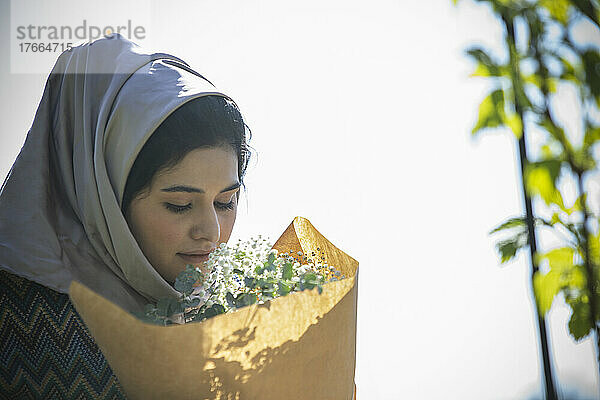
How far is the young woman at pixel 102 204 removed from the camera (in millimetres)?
725

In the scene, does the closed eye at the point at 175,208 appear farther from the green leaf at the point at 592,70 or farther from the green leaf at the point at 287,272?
the green leaf at the point at 592,70

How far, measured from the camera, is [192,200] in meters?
0.82

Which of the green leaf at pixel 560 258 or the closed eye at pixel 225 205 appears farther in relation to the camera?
the closed eye at pixel 225 205

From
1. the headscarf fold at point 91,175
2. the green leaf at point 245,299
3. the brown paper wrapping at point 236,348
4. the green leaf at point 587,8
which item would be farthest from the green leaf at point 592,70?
the headscarf fold at point 91,175

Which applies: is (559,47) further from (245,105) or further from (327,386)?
(245,105)

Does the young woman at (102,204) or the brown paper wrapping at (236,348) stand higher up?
the young woman at (102,204)

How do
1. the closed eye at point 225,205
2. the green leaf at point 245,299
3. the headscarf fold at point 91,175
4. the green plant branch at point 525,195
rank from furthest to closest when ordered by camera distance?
1. the closed eye at point 225,205
2. the headscarf fold at point 91,175
3. the green leaf at point 245,299
4. the green plant branch at point 525,195

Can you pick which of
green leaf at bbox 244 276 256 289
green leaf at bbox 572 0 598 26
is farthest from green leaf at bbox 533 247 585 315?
green leaf at bbox 244 276 256 289

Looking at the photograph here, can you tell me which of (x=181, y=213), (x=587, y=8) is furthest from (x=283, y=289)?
(x=587, y=8)

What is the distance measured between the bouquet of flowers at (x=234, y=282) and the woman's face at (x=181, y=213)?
0.11 m

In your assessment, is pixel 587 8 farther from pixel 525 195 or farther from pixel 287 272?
pixel 287 272

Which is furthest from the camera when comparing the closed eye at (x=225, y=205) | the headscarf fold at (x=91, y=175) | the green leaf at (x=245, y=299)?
the closed eye at (x=225, y=205)

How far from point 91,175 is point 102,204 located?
0.05 meters

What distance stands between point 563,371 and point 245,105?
1.09 metres
